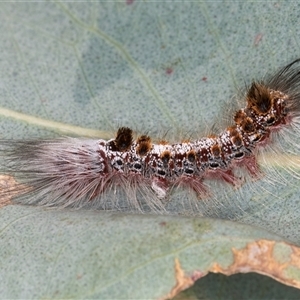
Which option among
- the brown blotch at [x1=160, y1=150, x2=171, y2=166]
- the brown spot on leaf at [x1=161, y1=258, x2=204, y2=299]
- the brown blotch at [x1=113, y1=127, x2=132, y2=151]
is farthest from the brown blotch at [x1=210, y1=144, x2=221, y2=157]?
the brown spot on leaf at [x1=161, y1=258, x2=204, y2=299]

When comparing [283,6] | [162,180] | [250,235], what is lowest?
[250,235]

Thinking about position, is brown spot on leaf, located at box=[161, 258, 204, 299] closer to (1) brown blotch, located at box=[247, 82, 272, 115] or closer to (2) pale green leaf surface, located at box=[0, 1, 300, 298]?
(2) pale green leaf surface, located at box=[0, 1, 300, 298]

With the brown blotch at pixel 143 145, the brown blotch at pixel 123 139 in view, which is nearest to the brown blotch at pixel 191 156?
the brown blotch at pixel 143 145

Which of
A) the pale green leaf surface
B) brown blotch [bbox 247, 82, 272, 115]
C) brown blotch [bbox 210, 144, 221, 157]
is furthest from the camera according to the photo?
brown blotch [bbox 210, 144, 221, 157]

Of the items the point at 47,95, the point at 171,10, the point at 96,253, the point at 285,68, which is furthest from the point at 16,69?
the point at 285,68

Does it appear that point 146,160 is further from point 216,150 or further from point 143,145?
point 216,150

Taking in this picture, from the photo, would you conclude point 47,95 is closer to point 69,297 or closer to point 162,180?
point 162,180

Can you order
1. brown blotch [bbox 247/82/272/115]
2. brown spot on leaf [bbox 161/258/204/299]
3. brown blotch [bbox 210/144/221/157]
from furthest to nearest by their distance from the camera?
brown blotch [bbox 210/144/221/157], brown blotch [bbox 247/82/272/115], brown spot on leaf [bbox 161/258/204/299]

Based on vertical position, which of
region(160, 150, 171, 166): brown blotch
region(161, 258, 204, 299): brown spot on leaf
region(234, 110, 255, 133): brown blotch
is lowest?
region(161, 258, 204, 299): brown spot on leaf
